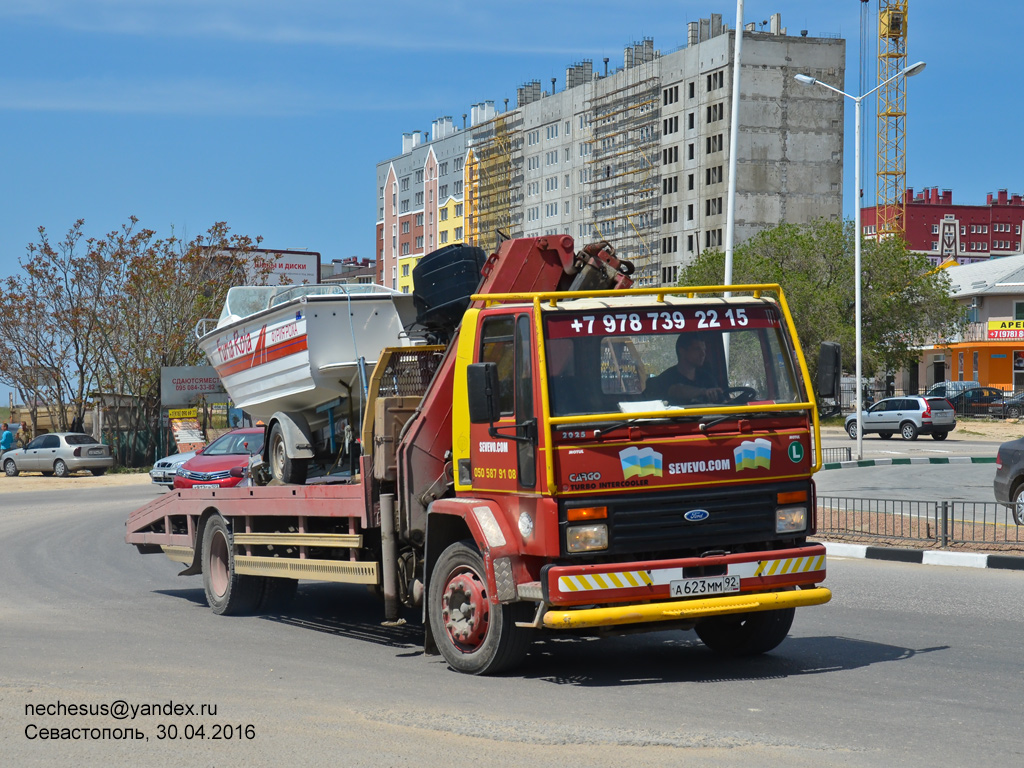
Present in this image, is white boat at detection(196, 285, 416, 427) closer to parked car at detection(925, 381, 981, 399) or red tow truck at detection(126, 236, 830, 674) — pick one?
red tow truck at detection(126, 236, 830, 674)

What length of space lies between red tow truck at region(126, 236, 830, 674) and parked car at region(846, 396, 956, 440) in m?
39.2

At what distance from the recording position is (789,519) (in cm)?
773

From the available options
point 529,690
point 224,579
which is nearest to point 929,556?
point 224,579

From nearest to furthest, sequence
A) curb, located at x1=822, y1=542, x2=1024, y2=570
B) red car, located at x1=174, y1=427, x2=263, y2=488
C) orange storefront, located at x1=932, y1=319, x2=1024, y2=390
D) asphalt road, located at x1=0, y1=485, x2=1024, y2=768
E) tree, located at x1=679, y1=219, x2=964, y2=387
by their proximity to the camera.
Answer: asphalt road, located at x1=0, y1=485, x2=1024, y2=768 → curb, located at x1=822, y1=542, x2=1024, y2=570 → red car, located at x1=174, y1=427, x2=263, y2=488 → tree, located at x1=679, y1=219, x2=964, y2=387 → orange storefront, located at x1=932, y1=319, x2=1024, y2=390

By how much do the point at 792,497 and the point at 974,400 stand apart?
183ft

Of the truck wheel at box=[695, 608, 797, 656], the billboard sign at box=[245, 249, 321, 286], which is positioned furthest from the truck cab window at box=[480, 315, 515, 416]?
the billboard sign at box=[245, 249, 321, 286]

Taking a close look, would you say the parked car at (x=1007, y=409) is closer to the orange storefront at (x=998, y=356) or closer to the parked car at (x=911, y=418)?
the parked car at (x=911, y=418)

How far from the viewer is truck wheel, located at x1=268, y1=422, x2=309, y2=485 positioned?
10641 mm

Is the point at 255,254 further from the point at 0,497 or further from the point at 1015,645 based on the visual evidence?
the point at 1015,645

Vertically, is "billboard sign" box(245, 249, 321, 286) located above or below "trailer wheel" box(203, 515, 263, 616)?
above

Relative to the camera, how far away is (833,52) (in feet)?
314

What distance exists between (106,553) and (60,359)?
31533 mm

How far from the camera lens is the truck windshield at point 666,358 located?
24.4 ft

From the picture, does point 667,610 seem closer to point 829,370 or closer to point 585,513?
point 585,513
